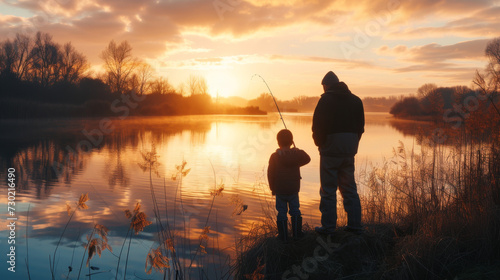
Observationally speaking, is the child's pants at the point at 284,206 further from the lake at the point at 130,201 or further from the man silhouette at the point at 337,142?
the lake at the point at 130,201

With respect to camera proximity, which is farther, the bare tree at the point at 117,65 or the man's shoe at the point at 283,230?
the bare tree at the point at 117,65

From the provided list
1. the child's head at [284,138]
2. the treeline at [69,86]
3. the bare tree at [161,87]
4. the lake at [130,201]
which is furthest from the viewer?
the bare tree at [161,87]

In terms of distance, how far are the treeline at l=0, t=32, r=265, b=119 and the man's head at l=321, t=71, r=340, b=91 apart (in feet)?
98.0

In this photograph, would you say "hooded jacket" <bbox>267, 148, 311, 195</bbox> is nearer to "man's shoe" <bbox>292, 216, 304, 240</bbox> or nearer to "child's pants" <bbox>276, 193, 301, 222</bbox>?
"child's pants" <bbox>276, 193, 301, 222</bbox>

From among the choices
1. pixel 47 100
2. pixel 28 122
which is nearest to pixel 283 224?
pixel 28 122

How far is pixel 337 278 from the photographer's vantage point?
12.5 feet

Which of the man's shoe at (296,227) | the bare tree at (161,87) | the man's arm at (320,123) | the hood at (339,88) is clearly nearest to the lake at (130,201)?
the man's shoe at (296,227)

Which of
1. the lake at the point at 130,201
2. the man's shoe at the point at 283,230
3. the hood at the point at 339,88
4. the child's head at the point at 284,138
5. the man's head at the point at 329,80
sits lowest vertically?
the lake at the point at 130,201

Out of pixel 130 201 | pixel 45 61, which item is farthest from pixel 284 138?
pixel 45 61

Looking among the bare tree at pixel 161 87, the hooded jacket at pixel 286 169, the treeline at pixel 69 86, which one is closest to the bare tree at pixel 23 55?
the treeline at pixel 69 86

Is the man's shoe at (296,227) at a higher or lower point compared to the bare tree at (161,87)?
lower

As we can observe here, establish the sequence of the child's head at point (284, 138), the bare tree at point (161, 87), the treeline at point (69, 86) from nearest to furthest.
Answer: the child's head at point (284, 138) < the treeline at point (69, 86) < the bare tree at point (161, 87)

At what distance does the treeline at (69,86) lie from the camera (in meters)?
31.9

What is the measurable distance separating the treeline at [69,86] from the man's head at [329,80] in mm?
29859
